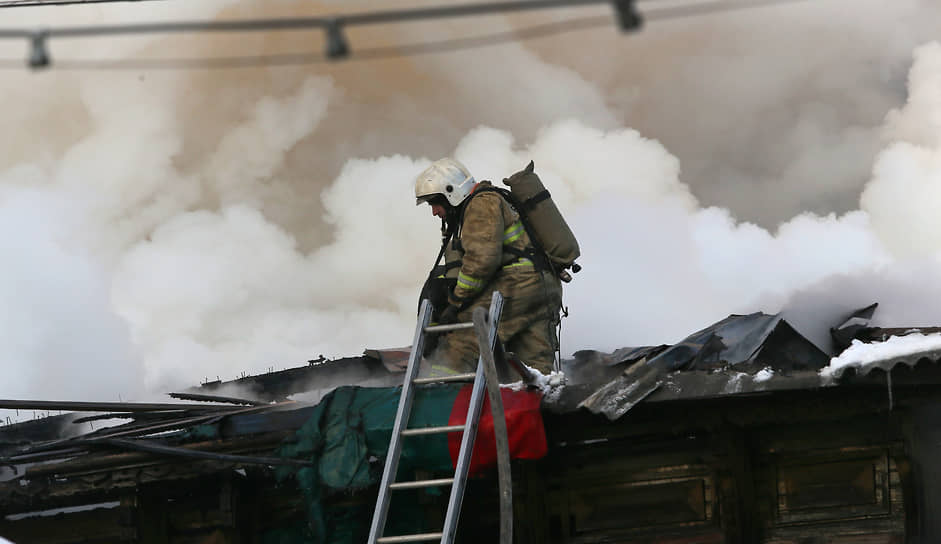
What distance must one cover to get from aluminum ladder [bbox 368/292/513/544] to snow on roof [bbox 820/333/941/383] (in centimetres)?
Answer: 221

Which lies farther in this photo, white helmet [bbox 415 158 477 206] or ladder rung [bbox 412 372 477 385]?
white helmet [bbox 415 158 477 206]

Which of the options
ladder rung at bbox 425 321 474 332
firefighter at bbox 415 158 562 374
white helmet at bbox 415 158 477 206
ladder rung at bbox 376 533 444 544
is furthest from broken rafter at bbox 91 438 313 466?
white helmet at bbox 415 158 477 206

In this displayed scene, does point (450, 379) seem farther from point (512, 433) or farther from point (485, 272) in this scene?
point (485, 272)

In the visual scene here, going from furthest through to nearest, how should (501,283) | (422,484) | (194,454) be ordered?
(501,283) < (194,454) < (422,484)

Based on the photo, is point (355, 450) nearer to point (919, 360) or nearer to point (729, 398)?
point (729, 398)

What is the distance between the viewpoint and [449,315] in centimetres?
977

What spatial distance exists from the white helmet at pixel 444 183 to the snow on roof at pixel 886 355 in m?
3.09

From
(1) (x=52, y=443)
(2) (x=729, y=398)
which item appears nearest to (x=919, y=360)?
(2) (x=729, y=398)

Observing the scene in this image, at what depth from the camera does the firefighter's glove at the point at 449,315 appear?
32.0ft

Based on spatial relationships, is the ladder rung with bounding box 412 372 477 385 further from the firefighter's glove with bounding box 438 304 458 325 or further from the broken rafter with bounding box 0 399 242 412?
the broken rafter with bounding box 0 399 242 412

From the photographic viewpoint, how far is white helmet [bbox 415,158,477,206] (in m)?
10.0

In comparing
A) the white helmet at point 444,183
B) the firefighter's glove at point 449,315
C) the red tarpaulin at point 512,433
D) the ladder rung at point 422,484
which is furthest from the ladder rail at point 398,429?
the white helmet at point 444,183

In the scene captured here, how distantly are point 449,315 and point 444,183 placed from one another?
104 centimetres

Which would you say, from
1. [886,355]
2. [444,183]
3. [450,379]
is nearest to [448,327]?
[450,379]
